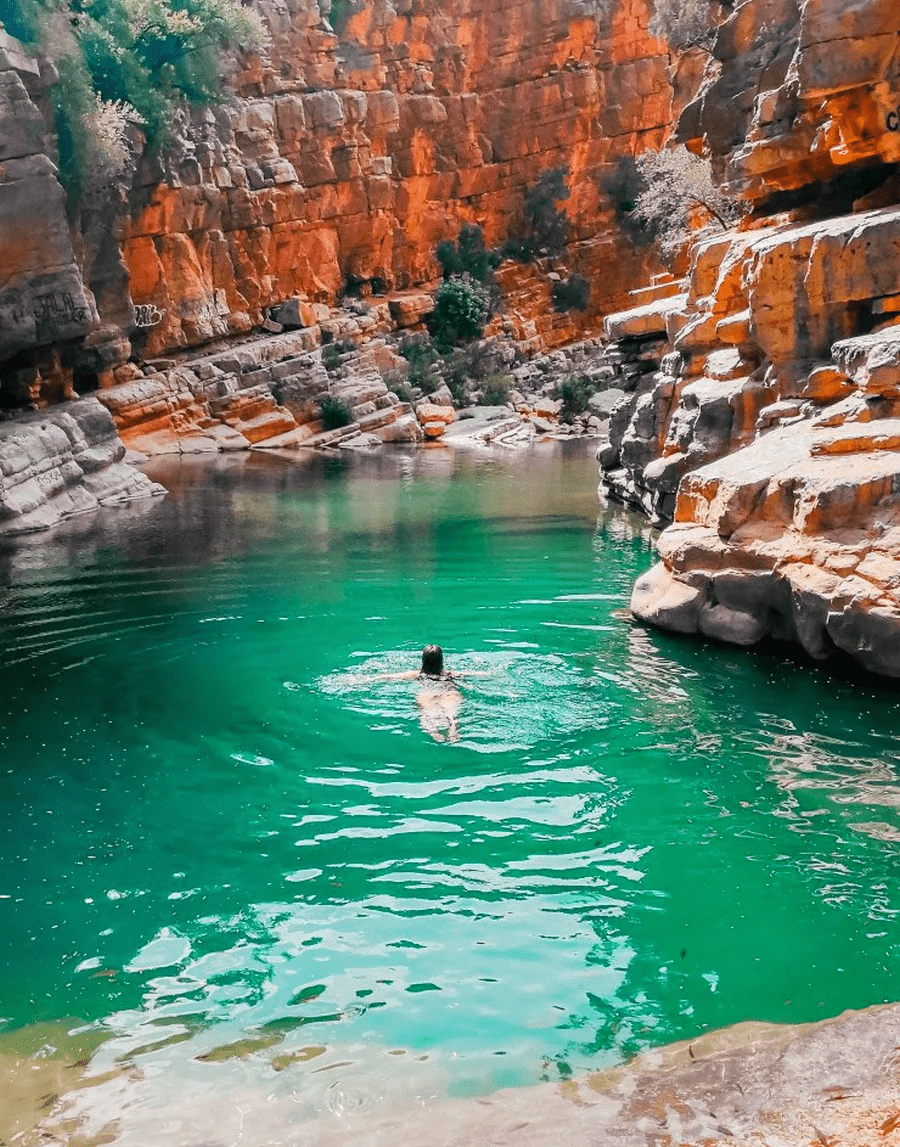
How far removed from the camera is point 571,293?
167ft

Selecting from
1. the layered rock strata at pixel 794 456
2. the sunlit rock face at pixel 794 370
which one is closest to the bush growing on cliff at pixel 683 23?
the sunlit rock face at pixel 794 370

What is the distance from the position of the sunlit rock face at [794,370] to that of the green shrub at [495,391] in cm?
2349

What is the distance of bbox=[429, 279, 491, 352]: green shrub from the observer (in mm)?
47344

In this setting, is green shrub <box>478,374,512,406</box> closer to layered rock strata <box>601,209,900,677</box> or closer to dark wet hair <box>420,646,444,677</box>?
layered rock strata <box>601,209,900,677</box>

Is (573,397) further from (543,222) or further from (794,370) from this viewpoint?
(794,370)

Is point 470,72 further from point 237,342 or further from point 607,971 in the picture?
point 607,971

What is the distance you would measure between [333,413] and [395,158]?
13.6m

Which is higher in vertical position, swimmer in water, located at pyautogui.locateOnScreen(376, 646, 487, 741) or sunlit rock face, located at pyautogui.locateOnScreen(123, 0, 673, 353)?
sunlit rock face, located at pyautogui.locateOnScreen(123, 0, 673, 353)

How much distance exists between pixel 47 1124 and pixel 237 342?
3763 cm

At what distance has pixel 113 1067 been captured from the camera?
18.9ft

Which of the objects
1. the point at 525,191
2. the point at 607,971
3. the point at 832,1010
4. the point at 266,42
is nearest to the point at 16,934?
the point at 607,971

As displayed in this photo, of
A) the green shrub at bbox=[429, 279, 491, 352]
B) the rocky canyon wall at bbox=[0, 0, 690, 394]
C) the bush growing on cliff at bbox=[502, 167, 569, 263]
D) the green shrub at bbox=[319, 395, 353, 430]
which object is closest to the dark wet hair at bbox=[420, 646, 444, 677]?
the rocky canyon wall at bbox=[0, 0, 690, 394]

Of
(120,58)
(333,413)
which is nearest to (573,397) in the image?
(333,413)

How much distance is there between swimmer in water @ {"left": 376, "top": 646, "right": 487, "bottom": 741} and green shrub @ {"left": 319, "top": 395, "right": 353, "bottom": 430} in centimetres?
2901
